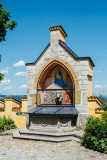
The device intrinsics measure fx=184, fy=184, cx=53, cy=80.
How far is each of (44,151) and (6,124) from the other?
214 inches

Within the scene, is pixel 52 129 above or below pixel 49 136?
above

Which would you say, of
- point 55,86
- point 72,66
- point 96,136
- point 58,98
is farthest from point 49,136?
point 72,66

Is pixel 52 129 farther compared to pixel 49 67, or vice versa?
pixel 49 67

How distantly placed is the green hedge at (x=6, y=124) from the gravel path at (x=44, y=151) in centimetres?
240

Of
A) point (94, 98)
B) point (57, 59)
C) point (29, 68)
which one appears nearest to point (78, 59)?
point (57, 59)

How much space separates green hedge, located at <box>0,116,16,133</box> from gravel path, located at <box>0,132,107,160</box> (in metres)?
2.40

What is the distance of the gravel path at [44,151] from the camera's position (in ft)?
Result: 23.5

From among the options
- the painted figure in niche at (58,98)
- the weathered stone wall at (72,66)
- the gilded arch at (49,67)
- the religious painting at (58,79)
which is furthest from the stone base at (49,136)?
the religious painting at (58,79)

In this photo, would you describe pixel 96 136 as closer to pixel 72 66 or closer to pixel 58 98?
pixel 58 98

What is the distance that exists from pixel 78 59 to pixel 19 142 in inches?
239

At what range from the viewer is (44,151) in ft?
26.3

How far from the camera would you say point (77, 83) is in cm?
1159

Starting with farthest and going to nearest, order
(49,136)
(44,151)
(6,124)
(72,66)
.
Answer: (6,124) < (72,66) < (49,136) < (44,151)

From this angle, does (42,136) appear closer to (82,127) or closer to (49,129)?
(49,129)
